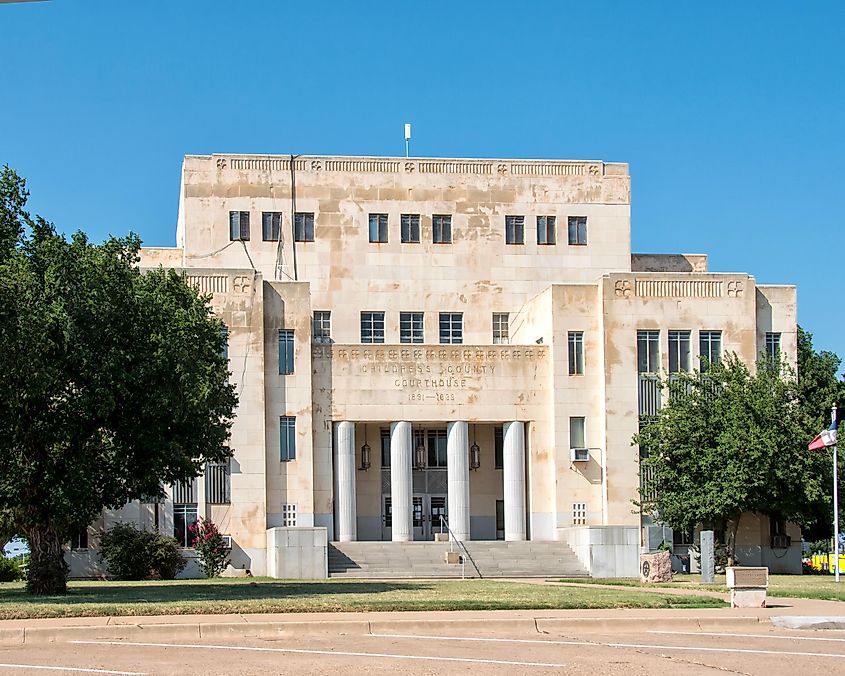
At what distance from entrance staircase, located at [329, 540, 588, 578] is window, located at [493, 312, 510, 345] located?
38.1ft

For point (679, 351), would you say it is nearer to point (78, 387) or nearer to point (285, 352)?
point (285, 352)

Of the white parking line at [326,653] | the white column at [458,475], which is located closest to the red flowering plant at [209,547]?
the white column at [458,475]

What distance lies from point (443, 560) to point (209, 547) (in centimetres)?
933

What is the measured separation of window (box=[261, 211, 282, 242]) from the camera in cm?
6278

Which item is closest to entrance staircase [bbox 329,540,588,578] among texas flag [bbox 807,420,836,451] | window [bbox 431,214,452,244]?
texas flag [bbox 807,420,836,451]

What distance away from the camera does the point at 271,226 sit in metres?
62.9

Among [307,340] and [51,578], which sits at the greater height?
[307,340]

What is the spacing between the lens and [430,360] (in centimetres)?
5766

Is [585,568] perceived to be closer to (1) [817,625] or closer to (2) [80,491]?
(2) [80,491]

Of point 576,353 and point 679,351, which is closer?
point 576,353

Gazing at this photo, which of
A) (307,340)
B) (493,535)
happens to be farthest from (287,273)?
(493,535)

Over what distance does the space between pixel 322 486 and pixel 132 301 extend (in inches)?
955

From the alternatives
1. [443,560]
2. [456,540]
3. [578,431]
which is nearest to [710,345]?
[578,431]

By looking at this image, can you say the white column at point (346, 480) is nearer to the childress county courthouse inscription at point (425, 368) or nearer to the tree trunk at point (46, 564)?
the childress county courthouse inscription at point (425, 368)
